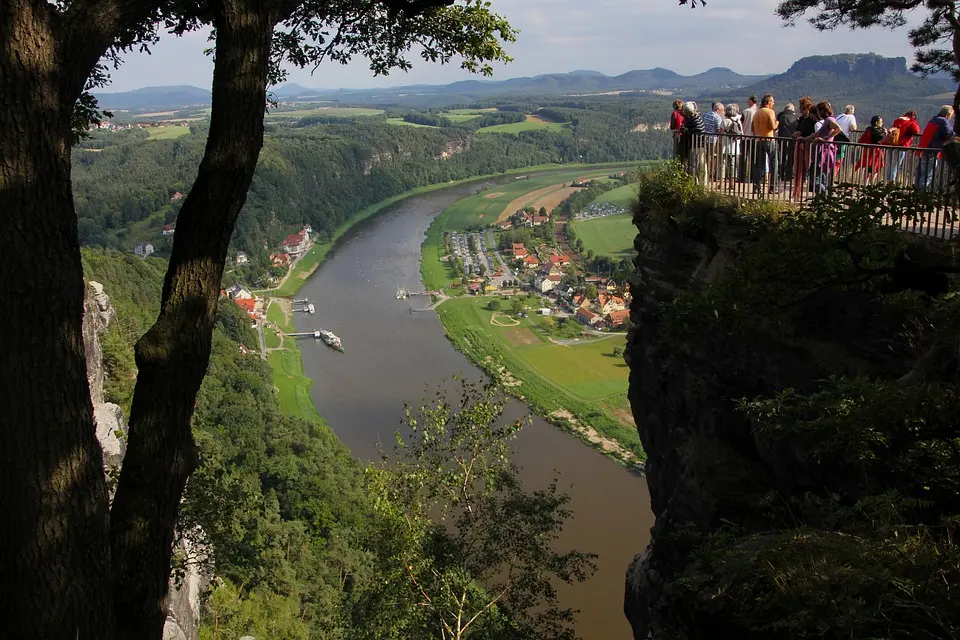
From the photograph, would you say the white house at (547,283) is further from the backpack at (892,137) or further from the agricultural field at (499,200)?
the backpack at (892,137)

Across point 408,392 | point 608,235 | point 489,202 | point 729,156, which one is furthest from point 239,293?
point 729,156

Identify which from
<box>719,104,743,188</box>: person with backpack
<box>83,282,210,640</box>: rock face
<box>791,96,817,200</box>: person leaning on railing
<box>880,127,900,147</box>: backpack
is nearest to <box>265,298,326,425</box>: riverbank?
<box>83,282,210,640</box>: rock face

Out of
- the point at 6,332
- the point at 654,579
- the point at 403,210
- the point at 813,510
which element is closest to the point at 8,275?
the point at 6,332

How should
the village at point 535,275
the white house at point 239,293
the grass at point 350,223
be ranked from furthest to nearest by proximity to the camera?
the grass at point 350,223 → the white house at point 239,293 → the village at point 535,275

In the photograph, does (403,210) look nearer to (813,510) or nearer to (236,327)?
(236,327)

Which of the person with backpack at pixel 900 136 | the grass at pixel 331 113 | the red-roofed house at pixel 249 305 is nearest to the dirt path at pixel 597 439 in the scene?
the person with backpack at pixel 900 136
